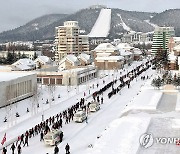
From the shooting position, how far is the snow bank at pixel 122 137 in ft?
54.6

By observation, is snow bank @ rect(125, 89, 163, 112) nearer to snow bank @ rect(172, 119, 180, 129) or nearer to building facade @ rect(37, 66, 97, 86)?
snow bank @ rect(172, 119, 180, 129)

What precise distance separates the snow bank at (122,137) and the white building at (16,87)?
44.3ft

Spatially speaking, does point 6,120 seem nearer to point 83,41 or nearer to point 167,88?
point 167,88

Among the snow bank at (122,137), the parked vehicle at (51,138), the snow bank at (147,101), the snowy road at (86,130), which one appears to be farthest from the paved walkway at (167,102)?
the parked vehicle at (51,138)

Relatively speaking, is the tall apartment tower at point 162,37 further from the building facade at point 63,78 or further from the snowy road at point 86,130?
the snowy road at point 86,130

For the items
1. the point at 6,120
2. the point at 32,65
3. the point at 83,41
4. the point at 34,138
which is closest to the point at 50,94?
the point at 6,120

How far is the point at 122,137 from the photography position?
1853 cm

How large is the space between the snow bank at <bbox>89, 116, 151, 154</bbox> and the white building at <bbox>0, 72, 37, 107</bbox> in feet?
44.3

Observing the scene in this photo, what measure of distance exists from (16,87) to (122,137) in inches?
738

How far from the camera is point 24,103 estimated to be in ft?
112

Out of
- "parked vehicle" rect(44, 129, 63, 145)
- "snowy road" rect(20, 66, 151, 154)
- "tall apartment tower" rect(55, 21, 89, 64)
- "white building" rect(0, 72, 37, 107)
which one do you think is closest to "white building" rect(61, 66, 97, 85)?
"white building" rect(0, 72, 37, 107)

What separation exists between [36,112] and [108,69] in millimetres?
40786

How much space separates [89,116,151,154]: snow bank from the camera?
655 inches

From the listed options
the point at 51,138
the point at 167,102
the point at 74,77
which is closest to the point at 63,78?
the point at 74,77
